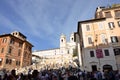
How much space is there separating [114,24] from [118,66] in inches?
367

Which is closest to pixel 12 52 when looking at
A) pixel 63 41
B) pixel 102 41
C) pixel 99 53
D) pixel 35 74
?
pixel 99 53

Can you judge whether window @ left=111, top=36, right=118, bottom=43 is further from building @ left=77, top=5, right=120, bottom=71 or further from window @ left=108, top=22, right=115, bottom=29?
window @ left=108, top=22, right=115, bottom=29

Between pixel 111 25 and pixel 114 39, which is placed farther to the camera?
pixel 111 25

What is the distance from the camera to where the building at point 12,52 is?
36.1 metres

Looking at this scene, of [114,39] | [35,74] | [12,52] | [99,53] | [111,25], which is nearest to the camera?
[35,74]

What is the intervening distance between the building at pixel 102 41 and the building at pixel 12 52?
2122cm

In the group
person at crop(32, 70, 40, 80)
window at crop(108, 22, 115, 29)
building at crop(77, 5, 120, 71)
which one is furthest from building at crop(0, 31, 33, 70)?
person at crop(32, 70, 40, 80)

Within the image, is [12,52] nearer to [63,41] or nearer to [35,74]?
[35,74]

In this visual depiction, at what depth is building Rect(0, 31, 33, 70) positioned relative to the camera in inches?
1420

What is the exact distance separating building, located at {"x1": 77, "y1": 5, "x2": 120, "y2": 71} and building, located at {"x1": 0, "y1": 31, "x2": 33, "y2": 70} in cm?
2122

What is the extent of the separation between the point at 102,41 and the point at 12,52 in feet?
84.4

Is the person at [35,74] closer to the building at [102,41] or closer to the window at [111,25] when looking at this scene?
the building at [102,41]

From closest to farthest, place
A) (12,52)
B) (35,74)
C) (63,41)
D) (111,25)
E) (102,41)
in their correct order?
(35,74) → (102,41) → (111,25) → (12,52) → (63,41)

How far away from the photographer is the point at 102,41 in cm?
2723
